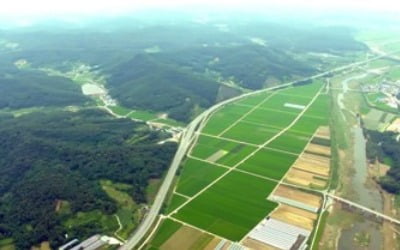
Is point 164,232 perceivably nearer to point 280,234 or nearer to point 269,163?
point 280,234

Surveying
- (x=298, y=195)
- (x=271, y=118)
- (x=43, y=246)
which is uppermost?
(x=271, y=118)

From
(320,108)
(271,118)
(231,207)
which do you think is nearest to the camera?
(231,207)

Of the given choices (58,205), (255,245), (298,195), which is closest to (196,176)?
(298,195)

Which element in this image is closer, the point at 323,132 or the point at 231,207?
the point at 231,207

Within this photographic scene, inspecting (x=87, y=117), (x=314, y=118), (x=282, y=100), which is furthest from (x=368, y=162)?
(x=87, y=117)

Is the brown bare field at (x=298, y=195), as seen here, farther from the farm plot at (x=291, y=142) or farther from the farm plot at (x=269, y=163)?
the farm plot at (x=291, y=142)

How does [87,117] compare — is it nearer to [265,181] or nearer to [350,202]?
[265,181]

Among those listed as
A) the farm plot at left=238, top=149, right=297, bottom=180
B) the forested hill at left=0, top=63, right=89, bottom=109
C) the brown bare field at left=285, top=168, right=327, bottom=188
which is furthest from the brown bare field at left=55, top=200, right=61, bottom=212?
the forested hill at left=0, top=63, right=89, bottom=109
